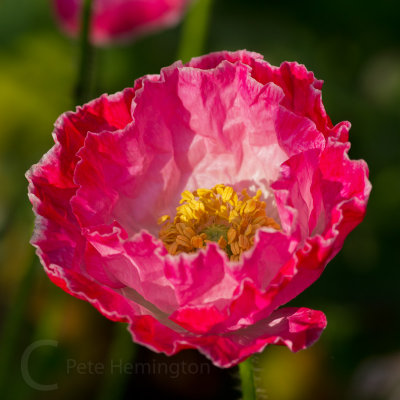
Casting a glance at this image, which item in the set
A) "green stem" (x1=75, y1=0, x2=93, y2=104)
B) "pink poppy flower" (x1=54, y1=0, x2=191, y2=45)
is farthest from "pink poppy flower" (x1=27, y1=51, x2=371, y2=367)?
"pink poppy flower" (x1=54, y1=0, x2=191, y2=45)

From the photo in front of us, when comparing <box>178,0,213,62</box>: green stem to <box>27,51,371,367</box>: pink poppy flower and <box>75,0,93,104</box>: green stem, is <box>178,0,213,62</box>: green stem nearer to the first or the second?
<box>75,0,93,104</box>: green stem

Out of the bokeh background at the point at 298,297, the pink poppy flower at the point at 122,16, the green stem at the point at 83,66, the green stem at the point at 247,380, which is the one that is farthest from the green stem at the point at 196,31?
the green stem at the point at 247,380

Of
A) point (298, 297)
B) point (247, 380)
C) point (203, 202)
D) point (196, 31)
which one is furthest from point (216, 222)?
point (298, 297)

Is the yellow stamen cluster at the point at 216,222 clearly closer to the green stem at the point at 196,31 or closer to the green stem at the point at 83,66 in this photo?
the green stem at the point at 83,66

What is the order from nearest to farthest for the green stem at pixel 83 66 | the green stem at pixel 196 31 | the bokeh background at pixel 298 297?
the green stem at pixel 83 66
the green stem at pixel 196 31
the bokeh background at pixel 298 297

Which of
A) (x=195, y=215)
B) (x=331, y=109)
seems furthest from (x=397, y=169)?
(x=195, y=215)
